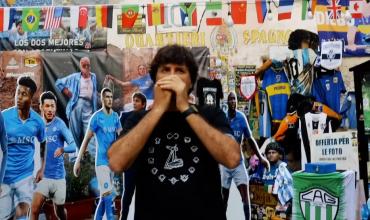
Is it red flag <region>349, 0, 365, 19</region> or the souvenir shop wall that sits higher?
red flag <region>349, 0, 365, 19</region>

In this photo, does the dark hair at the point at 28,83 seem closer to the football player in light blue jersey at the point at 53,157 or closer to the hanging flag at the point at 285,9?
the football player in light blue jersey at the point at 53,157

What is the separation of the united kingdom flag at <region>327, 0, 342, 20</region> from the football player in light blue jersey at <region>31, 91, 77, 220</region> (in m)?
2.93

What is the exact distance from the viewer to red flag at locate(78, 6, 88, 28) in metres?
5.15

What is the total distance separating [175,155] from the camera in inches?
74.4

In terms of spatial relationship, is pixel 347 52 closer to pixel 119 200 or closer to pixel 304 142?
pixel 304 142

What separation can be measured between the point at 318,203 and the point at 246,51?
66.4 inches

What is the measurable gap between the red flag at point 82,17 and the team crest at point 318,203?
2750 millimetres

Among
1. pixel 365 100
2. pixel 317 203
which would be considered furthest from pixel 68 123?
pixel 365 100

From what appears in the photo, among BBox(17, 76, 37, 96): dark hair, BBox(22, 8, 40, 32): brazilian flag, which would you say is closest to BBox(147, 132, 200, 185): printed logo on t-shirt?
BBox(17, 76, 37, 96): dark hair

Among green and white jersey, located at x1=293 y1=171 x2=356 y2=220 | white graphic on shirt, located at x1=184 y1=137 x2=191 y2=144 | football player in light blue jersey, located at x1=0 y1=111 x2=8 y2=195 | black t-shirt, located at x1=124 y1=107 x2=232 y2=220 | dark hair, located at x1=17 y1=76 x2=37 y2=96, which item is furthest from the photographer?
dark hair, located at x1=17 y1=76 x2=37 y2=96

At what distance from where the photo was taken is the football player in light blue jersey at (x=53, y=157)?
16.7ft

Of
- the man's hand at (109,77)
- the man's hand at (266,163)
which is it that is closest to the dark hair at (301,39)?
the man's hand at (266,163)

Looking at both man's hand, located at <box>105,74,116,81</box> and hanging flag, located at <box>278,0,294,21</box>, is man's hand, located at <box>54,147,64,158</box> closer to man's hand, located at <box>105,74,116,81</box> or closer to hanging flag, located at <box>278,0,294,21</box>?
man's hand, located at <box>105,74,116,81</box>

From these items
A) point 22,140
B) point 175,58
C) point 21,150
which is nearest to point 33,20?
point 22,140
